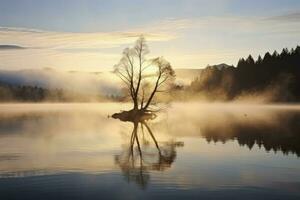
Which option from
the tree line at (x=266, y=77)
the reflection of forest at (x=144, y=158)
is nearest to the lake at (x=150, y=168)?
the reflection of forest at (x=144, y=158)

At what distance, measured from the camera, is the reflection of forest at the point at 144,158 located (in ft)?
78.1

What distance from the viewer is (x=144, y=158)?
3005cm

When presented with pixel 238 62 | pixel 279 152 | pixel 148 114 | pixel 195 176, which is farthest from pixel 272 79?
pixel 195 176

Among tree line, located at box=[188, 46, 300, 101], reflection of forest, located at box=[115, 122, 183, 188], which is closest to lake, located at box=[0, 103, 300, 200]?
reflection of forest, located at box=[115, 122, 183, 188]

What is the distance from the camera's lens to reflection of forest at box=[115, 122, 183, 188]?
23.8 m

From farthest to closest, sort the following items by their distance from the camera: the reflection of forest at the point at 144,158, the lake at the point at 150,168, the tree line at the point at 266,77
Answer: the tree line at the point at 266,77 < the reflection of forest at the point at 144,158 < the lake at the point at 150,168

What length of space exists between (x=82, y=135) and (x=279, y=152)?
71.4 ft

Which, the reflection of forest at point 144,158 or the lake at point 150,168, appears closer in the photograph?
the lake at point 150,168

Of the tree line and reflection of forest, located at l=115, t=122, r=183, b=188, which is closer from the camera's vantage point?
reflection of forest, located at l=115, t=122, r=183, b=188

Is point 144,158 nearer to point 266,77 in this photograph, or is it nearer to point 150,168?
point 150,168

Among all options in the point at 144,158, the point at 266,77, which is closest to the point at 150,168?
the point at 144,158

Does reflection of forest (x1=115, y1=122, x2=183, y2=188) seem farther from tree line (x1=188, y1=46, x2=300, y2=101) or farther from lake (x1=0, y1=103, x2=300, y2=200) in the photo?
tree line (x1=188, y1=46, x2=300, y2=101)

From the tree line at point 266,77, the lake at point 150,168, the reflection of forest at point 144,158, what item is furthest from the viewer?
the tree line at point 266,77

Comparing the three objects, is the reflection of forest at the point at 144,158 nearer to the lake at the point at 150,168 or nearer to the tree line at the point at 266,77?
the lake at the point at 150,168
